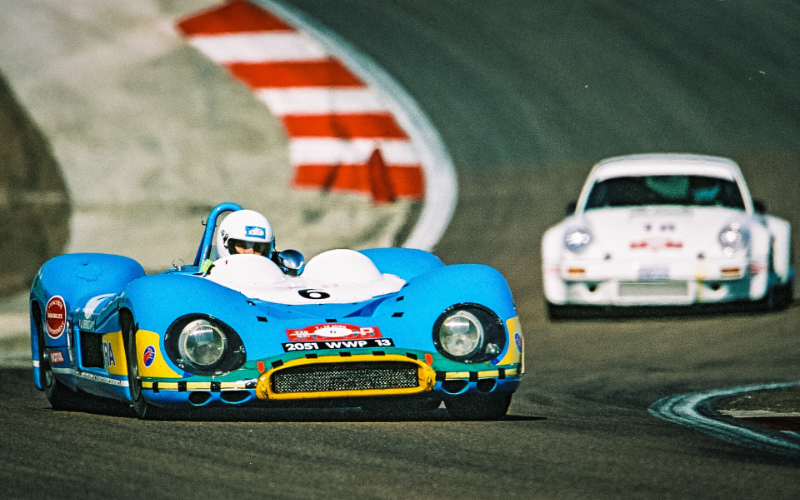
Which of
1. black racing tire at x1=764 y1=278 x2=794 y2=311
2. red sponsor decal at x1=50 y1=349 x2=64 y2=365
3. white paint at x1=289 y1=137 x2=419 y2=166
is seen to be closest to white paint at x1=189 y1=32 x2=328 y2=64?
white paint at x1=289 y1=137 x2=419 y2=166

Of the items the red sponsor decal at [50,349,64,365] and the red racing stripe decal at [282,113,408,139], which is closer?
the red sponsor decal at [50,349,64,365]

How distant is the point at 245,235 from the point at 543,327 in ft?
Result: 12.6

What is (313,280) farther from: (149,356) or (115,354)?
(149,356)

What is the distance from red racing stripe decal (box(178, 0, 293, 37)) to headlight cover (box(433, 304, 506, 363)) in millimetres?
9626

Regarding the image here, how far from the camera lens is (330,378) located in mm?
5977

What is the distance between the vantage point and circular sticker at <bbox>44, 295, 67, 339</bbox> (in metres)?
7.32

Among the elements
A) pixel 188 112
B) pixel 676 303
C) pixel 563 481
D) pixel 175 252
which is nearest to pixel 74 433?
pixel 563 481

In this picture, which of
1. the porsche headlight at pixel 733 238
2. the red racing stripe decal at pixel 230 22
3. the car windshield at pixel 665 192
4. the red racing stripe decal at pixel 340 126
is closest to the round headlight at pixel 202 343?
the porsche headlight at pixel 733 238

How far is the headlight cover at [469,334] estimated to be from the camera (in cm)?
621

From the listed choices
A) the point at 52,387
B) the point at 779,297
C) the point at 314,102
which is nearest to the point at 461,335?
the point at 52,387

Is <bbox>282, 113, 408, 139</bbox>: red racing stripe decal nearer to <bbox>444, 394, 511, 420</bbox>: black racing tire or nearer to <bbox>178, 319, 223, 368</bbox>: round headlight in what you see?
<bbox>444, 394, 511, 420</bbox>: black racing tire

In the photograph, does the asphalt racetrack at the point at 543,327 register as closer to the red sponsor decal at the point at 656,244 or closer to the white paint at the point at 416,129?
the white paint at the point at 416,129

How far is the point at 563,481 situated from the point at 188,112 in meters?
10.5

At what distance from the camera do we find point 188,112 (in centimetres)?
1472
